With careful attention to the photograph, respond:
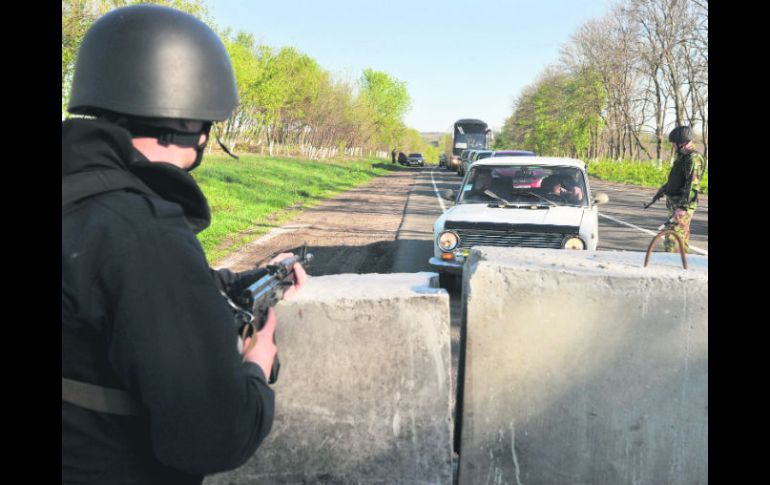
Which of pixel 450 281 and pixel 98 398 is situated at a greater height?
pixel 98 398

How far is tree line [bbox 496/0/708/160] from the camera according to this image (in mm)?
44250

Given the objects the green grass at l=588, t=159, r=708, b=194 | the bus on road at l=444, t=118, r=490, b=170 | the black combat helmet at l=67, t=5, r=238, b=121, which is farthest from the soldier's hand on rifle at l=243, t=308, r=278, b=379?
the bus on road at l=444, t=118, r=490, b=170

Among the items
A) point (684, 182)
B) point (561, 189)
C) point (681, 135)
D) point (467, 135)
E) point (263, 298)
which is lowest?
point (263, 298)

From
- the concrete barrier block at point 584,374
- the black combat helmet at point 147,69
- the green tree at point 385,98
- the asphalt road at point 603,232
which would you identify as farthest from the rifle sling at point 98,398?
the green tree at point 385,98

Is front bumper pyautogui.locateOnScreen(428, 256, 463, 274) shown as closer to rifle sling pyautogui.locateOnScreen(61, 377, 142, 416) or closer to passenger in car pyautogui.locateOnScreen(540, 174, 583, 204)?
passenger in car pyautogui.locateOnScreen(540, 174, 583, 204)

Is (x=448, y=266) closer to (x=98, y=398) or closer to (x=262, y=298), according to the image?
(x=262, y=298)

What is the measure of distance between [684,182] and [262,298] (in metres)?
8.32

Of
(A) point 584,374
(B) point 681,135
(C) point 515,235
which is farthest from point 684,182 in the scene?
(A) point 584,374

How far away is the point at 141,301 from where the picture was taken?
3.98ft

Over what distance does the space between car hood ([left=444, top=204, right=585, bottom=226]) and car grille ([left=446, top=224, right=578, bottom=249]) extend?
0.08 metres

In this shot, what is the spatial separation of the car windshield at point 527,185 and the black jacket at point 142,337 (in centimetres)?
701

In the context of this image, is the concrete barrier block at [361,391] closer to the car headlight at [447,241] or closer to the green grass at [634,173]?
the car headlight at [447,241]

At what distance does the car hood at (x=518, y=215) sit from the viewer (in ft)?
23.6
